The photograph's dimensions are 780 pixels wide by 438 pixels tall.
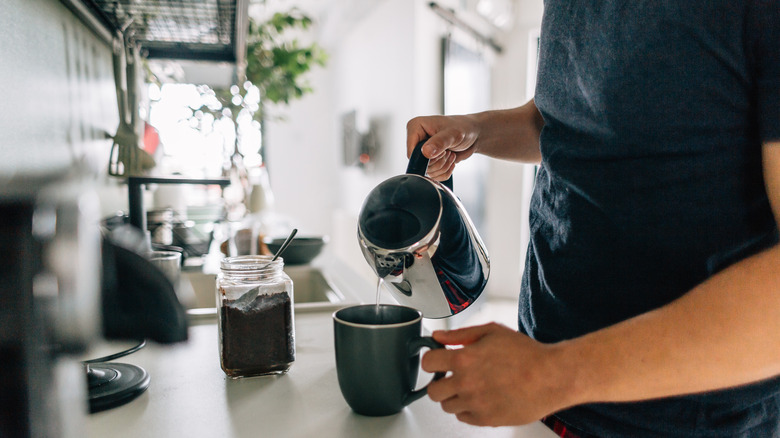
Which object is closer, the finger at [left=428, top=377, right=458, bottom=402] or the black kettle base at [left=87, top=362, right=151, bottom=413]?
the finger at [left=428, top=377, right=458, bottom=402]

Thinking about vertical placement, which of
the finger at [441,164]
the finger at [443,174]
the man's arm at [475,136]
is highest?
the man's arm at [475,136]

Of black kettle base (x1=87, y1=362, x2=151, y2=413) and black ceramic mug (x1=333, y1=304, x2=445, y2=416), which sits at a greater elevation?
black ceramic mug (x1=333, y1=304, x2=445, y2=416)

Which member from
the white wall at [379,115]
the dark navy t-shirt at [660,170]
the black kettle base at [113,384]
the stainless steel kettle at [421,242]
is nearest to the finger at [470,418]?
the stainless steel kettle at [421,242]

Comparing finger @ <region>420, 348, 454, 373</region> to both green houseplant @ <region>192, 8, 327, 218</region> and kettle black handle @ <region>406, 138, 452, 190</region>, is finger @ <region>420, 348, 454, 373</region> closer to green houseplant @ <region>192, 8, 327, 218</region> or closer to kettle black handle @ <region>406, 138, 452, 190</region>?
kettle black handle @ <region>406, 138, 452, 190</region>

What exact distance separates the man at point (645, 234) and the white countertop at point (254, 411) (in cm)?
10

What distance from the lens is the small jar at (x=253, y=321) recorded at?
583 mm

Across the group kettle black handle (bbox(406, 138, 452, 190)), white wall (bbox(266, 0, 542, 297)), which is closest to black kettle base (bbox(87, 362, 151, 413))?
kettle black handle (bbox(406, 138, 452, 190))

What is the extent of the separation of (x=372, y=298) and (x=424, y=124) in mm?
447

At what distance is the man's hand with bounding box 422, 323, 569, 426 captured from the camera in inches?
14.8

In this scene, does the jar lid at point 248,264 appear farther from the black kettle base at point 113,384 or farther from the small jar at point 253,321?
the black kettle base at point 113,384

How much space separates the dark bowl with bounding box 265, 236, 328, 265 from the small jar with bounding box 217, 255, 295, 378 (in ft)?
2.12

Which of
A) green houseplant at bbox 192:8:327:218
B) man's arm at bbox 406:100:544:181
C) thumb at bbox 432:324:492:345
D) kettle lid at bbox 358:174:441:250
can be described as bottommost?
thumb at bbox 432:324:492:345

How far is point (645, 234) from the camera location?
555mm

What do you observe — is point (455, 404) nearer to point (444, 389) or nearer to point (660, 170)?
point (444, 389)
